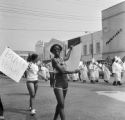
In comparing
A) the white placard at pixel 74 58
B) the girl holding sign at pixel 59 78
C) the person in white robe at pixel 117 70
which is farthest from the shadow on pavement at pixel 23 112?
the person in white robe at pixel 117 70

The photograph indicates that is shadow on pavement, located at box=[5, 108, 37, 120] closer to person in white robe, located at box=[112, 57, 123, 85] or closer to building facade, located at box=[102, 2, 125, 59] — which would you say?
person in white robe, located at box=[112, 57, 123, 85]

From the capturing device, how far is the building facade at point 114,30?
3981 cm

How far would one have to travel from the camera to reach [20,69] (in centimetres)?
757

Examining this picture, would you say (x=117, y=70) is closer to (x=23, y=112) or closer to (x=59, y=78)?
(x=23, y=112)

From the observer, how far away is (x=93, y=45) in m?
62.1

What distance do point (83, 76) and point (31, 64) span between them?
664 inches

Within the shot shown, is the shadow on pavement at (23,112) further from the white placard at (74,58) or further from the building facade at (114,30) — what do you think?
the building facade at (114,30)

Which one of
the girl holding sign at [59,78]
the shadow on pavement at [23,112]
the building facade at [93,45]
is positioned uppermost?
the building facade at [93,45]

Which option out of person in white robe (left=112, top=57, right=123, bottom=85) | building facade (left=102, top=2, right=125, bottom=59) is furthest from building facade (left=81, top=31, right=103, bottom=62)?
person in white robe (left=112, top=57, right=123, bottom=85)

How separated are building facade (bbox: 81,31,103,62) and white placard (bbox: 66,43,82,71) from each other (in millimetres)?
51488

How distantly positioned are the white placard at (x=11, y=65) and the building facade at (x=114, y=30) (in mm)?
32864

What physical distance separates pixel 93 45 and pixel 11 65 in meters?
55.2

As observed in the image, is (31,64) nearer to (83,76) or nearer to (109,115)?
(109,115)

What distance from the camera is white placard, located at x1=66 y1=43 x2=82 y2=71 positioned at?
5922mm
